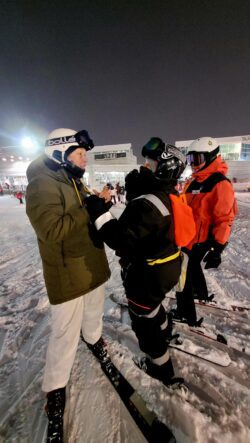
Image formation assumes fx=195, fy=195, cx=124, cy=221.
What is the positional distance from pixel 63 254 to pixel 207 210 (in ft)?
6.55

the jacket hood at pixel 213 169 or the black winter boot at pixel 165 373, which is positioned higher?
the jacket hood at pixel 213 169

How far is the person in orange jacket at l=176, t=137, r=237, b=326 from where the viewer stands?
2543mm

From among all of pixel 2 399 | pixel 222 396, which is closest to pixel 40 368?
pixel 2 399

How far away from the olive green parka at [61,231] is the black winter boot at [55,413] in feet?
2.68

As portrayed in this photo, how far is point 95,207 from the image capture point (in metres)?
1.56

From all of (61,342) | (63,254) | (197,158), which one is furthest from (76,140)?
(197,158)

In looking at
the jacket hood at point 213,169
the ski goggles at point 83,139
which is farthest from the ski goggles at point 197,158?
the ski goggles at point 83,139

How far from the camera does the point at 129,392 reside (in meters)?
1.85

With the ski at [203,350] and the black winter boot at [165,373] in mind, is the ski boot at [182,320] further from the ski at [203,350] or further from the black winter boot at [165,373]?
the black winter boot at [165,373]

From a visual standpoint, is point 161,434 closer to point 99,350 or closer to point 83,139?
point 99,350

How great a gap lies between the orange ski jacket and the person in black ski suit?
114 centimetres

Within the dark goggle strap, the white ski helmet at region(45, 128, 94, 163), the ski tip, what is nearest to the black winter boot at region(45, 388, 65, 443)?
the ski tip

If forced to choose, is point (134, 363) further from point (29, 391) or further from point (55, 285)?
point (55, 285)

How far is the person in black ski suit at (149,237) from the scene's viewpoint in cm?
146
